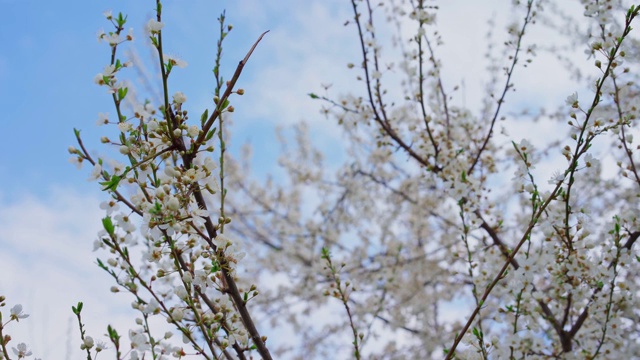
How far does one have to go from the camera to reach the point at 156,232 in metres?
1.56

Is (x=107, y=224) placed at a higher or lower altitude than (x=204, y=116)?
lower

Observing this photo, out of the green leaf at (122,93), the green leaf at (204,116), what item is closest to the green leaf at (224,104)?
the green leaf at (204,116)

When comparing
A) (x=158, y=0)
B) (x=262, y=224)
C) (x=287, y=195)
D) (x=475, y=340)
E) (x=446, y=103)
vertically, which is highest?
(x=287, y=195)

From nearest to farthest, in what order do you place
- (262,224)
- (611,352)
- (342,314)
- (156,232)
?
(156,232) < (611,352) < (342,314) < (262,224)

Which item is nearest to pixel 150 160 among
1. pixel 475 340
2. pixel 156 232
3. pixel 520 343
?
pixel 156 232

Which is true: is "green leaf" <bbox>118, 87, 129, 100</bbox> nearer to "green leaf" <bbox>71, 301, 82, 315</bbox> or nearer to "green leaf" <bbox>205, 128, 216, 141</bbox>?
"green leaf" <bbox>205, 128, 216, 141</bbox>

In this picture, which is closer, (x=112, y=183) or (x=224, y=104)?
(x=112, y=183)

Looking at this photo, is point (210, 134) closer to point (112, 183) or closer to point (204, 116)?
point (204, 116)

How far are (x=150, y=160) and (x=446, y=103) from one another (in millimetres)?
2925

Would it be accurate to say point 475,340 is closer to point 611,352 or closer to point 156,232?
point 611,352

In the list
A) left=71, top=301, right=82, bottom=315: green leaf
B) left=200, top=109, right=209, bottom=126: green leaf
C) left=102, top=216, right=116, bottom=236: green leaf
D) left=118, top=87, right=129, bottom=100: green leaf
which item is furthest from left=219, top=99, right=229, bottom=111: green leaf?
left=71, top=301, right=82, bottom=315: green leaf

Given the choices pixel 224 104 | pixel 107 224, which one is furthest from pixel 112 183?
pixel 224 104

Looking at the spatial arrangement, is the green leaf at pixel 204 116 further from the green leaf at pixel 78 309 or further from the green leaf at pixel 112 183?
the green leaf at pixel 78 309

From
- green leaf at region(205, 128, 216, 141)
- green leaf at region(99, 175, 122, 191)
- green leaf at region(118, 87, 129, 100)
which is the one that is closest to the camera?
green leaf at region(99, 175, 122, 191)
